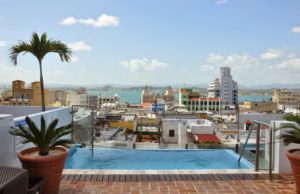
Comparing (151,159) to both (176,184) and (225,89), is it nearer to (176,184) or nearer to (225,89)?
(176,184)

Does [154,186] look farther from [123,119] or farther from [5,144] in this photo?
[123,119]

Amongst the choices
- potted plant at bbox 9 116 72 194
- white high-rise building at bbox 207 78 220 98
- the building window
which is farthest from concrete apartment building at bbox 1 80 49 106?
white high-rise building at bbox 207 78 220 98

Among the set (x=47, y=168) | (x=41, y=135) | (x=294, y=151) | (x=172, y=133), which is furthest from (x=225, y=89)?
(x=47, y=168)

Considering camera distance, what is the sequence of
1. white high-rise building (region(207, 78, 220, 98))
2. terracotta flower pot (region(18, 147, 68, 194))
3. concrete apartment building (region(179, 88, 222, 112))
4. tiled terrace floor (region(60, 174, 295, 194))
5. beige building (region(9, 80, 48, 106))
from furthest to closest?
1. white high-rise building (region(207, 78, 220, 98))
2. concrete apartment building (region(179, 88, 222, 112))
3. beige building (region(9, 80, 48, 106))
4. tiled terrace floor (region(60, 174, 295, 194))
5. terracotta flower pot (region(18, 147, 68, 194))

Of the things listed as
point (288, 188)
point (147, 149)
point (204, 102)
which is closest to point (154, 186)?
point (288, 188)

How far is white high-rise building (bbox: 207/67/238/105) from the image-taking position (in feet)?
457

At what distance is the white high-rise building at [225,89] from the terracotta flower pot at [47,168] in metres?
138

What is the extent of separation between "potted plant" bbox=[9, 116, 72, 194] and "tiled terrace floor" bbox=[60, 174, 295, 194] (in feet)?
1.28

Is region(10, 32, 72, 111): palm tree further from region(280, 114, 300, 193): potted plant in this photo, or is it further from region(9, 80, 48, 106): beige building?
region(9, 80, 48, 106): beige building

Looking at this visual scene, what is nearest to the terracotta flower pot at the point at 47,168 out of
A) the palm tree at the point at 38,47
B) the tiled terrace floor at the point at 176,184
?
the tiled terrace floor at the point at 176,184

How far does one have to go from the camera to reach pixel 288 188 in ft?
13.8

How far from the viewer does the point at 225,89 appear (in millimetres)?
141500

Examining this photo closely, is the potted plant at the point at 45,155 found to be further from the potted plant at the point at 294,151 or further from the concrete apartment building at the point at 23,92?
the concrete apartment building at the point at 23,92

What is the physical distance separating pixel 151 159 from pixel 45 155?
340cm
